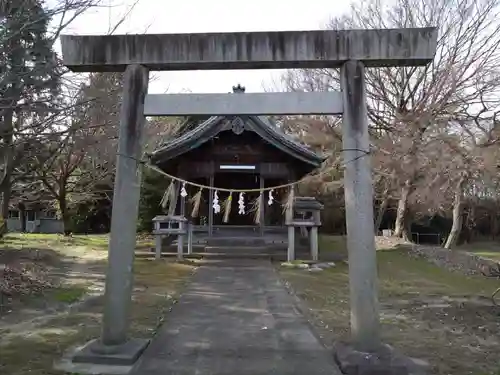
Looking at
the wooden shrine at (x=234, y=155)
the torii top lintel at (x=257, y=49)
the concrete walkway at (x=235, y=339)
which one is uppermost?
the wooden shrine at (x=234, y=155)

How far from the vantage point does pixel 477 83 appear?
835 inches

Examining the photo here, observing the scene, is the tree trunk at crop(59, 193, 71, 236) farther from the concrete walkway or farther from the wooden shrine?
the concrete walkway

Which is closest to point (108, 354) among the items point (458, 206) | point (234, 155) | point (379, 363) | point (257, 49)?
point (379, 363)

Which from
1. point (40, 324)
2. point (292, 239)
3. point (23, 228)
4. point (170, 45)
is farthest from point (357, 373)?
point (23, 228)

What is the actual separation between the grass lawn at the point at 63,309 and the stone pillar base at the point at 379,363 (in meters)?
2.87

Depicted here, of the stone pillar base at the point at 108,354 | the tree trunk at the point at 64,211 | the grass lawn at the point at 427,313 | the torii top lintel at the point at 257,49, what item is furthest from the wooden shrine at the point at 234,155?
the stone pillar base at the point at 108,354

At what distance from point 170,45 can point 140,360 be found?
3.78 m

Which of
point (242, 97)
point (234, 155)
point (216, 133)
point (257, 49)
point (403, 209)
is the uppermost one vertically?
point (216, 133)

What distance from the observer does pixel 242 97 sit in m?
5.97

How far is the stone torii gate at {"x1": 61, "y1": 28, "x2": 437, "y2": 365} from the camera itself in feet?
18.7

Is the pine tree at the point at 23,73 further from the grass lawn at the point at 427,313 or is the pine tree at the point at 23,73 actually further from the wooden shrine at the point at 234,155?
the grass lawn at the point at 427,313

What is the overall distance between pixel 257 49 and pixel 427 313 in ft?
19.1

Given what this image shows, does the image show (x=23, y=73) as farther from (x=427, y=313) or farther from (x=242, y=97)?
(x=427, y=313)

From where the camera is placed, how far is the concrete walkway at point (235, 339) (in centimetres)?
545
